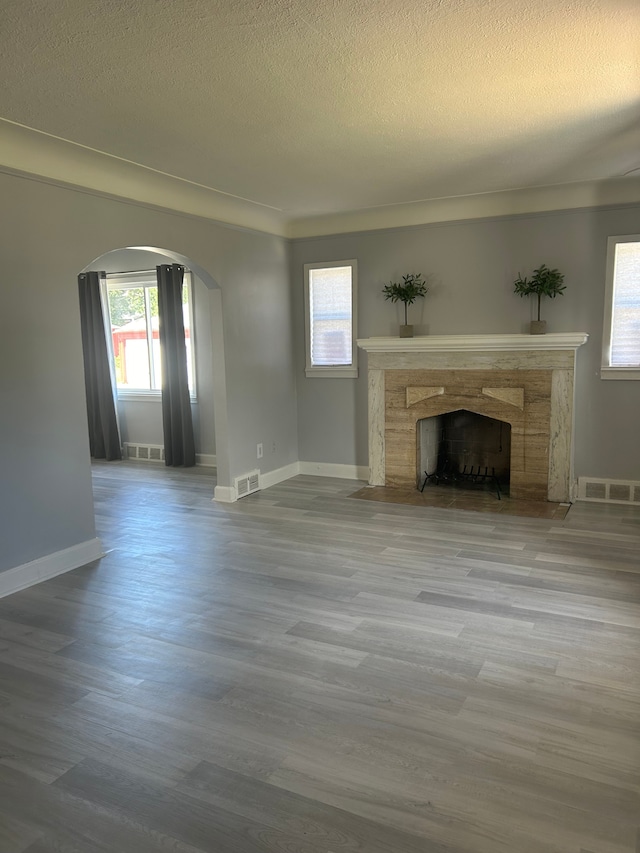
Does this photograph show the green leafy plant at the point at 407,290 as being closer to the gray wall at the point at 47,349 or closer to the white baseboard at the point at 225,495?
the gray wall at the point at 47,349

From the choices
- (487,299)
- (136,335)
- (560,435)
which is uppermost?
(487,299)

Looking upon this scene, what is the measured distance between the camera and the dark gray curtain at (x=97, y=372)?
7504mm

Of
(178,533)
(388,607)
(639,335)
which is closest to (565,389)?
(639,335)

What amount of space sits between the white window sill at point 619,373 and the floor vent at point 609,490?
88 cm

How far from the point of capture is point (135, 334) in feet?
25.4

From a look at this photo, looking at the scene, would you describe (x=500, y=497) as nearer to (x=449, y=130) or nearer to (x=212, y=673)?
(x=449, y=130)

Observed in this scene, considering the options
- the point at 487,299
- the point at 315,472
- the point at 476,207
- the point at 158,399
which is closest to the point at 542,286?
the point at 487,299

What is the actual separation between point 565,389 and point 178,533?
3.34 meters

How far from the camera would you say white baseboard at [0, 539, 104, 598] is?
3715 millimetres

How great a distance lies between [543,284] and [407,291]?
3.90ft

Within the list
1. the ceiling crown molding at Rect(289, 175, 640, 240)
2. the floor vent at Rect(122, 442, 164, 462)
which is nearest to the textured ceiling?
the ceiling crown molding at Rect(289, 175, 640, 240)

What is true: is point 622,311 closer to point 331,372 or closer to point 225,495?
point 331,372

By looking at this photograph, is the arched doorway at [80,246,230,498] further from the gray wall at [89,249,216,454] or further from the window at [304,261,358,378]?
the window at [304,261,358,378]

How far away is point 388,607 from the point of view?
341 cm
